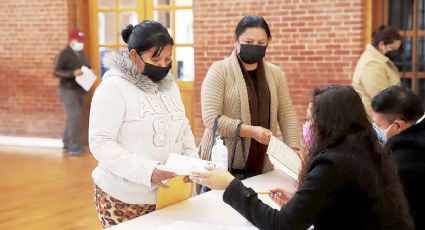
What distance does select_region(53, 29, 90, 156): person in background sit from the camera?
28.3 feet

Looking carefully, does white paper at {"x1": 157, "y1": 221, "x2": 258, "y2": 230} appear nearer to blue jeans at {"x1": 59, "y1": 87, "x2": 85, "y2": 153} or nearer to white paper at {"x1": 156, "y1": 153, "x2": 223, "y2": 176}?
white paper at {"x1": 156, "y1": 153, "x2": 223, "y2": 176}

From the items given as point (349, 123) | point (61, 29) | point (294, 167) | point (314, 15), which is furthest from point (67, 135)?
point (349, 123)

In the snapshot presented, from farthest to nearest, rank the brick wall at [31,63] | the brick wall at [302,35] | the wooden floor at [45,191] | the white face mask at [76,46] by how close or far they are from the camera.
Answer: the brick wall at [31,63] → the white face mask at [76,46] → the brick wall at [302,35] → the wooden floor at [45,191]

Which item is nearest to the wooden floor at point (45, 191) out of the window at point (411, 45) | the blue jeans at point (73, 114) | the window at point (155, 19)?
the blue jeans at point (73, 114)

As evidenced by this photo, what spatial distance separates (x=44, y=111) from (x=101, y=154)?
721 centimetres

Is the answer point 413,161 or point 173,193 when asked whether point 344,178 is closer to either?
point 413,161

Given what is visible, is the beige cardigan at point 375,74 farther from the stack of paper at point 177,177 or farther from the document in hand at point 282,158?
the stack of paper at point 177,177

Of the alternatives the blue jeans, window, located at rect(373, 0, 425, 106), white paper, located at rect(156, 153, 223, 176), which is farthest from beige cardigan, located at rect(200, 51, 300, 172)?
the blue jeans

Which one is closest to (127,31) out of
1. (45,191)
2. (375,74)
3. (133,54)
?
(133,54)

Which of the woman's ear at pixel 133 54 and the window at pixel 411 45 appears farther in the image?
the window at pixel 411 45

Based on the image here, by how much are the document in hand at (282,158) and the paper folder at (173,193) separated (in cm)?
39

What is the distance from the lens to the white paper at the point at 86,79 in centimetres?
859

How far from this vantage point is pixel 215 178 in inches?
94.0

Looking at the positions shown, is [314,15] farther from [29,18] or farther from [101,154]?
[101,154]
